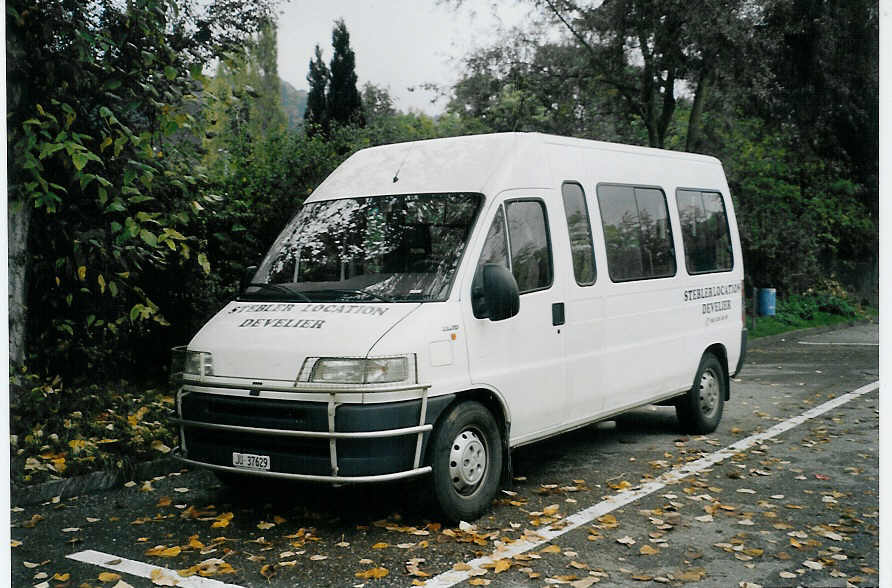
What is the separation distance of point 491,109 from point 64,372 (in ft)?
43.3

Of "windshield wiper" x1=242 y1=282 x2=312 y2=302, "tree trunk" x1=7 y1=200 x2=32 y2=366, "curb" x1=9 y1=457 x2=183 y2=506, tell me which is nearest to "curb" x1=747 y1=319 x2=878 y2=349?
"curb" x1=9 y1=457 x2=183 y2=506

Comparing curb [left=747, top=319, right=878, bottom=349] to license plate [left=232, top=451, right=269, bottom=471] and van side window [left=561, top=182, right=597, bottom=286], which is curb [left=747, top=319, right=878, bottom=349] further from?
license plate [left=232, top=451, right=269, bottom=471]

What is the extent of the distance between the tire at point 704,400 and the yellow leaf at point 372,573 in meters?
4.54

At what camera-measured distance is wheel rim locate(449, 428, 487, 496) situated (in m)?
5.91

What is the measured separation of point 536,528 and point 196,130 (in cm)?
493

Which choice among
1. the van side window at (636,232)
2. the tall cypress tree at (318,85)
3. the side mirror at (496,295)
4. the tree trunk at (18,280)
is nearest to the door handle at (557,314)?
the side mirror at (496,295)

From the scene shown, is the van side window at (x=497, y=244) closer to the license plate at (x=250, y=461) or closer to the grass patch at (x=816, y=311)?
the license plate at (x=250, y=461)

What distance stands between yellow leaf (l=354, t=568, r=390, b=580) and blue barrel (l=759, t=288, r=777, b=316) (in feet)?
55.9

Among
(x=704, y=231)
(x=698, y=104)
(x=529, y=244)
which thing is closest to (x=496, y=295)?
(x=529, y=244)

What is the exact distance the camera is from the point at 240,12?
10.8 meters

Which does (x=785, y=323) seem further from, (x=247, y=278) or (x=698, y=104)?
(x=247, y=278)

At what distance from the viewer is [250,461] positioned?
227 inches

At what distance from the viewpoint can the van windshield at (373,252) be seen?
612cm

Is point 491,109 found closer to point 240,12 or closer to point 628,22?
point 628,22
